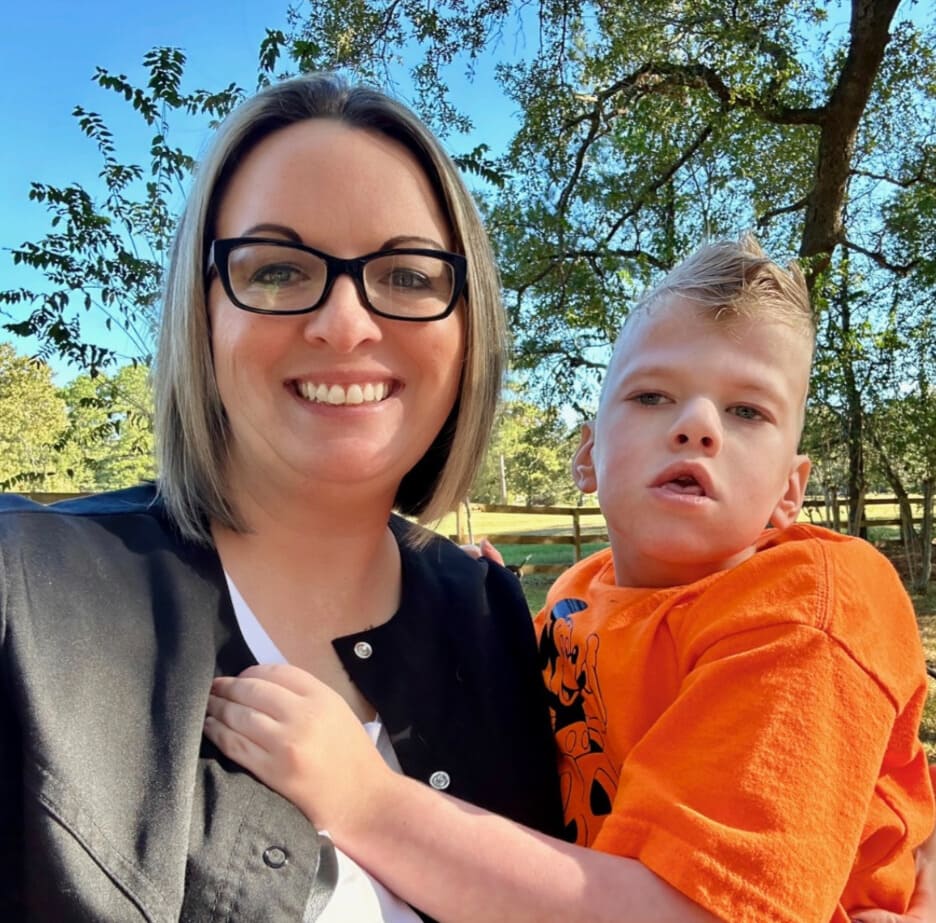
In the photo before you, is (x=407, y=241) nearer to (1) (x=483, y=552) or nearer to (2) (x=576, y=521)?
(1) (x=483, y=552)

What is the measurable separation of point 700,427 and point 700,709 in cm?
52

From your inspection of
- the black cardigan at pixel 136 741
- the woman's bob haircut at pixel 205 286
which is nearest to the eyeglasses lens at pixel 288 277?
the woman's bob haircut at pixel 205 286

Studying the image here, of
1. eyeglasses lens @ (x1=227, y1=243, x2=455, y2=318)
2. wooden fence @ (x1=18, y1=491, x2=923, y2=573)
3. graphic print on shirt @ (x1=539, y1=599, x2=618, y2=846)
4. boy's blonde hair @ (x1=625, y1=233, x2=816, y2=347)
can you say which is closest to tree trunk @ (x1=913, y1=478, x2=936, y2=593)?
wooden fence @ (x1=18, y1=491, x2=923, y2=573)

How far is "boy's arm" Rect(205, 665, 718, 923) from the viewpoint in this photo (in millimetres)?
1051

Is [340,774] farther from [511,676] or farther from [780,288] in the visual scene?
[780,288]

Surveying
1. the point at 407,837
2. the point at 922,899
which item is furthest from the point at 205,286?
the point at 922,899

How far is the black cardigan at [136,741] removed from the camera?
2.86ft

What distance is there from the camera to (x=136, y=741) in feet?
3.18

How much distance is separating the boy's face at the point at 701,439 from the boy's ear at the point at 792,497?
0.03m

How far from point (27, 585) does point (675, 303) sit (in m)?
1.29

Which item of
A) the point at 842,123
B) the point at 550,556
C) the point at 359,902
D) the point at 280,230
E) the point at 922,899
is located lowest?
the point at 550,556

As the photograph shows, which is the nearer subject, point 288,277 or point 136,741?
point 136,741

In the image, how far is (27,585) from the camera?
100cm

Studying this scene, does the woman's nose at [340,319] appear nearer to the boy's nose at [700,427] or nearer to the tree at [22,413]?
the boy's nose at [700,427]
